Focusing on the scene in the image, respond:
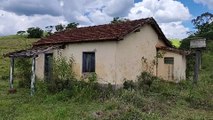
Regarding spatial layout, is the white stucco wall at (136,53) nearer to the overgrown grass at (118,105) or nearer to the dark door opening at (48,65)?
the overgrown grass at (118,105)

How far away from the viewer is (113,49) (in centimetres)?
1791

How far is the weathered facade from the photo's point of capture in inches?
711

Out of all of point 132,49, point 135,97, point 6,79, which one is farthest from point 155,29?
point 6,79

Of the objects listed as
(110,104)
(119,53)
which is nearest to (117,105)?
(110,104)

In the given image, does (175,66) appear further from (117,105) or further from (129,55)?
(117,105)

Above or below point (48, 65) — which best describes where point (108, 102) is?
below

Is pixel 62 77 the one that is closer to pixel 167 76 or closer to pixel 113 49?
pixel 113 49

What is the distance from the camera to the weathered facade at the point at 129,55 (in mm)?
18062

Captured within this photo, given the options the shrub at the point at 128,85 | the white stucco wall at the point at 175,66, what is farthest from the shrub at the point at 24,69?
the white stucco wall at the point at 175,66

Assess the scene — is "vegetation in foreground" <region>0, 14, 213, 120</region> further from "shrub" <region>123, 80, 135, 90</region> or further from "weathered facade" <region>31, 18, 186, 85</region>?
"weathered facade" <region>31, 18, 186, 85</region>

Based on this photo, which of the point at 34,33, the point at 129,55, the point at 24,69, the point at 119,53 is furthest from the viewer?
the point at 34,33

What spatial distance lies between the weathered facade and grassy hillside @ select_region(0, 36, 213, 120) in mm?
1357

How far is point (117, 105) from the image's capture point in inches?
514

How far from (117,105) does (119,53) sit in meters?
5.39
